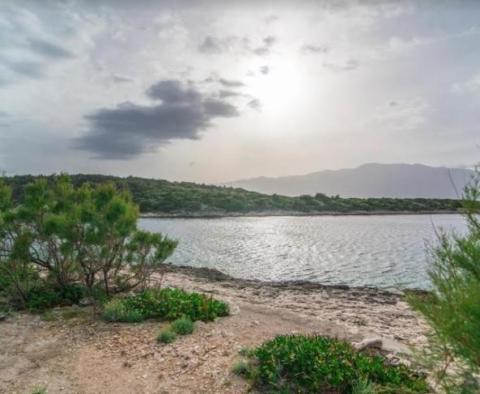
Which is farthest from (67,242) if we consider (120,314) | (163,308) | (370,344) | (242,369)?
(370,344)

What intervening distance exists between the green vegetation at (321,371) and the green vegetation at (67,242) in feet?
18.3

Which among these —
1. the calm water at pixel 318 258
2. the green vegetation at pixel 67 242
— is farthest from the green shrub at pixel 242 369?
the calm water at pixel 318 258

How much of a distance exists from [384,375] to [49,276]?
983 cm

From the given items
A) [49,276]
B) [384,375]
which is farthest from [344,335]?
[49,276]

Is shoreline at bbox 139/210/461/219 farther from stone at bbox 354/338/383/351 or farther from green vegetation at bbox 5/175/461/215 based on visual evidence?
stone at bbox 354/338/383/351

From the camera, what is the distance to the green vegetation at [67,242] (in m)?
9.66

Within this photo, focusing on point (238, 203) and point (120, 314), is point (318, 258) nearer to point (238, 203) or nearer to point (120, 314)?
point (120, 314)

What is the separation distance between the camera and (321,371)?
550cm

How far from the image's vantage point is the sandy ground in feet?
19.2

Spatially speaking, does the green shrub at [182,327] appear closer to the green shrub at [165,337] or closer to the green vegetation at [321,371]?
the green shrub at [165,337]

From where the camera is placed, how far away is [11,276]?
31.8ft

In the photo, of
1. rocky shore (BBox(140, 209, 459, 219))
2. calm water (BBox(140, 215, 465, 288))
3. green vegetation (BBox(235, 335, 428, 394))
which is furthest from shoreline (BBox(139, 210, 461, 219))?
green vegetation (BBox(235, 335, 428, 394))

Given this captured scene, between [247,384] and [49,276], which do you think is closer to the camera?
[247,384]

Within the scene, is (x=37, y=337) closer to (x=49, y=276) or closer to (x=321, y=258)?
(x=49, y=276)
